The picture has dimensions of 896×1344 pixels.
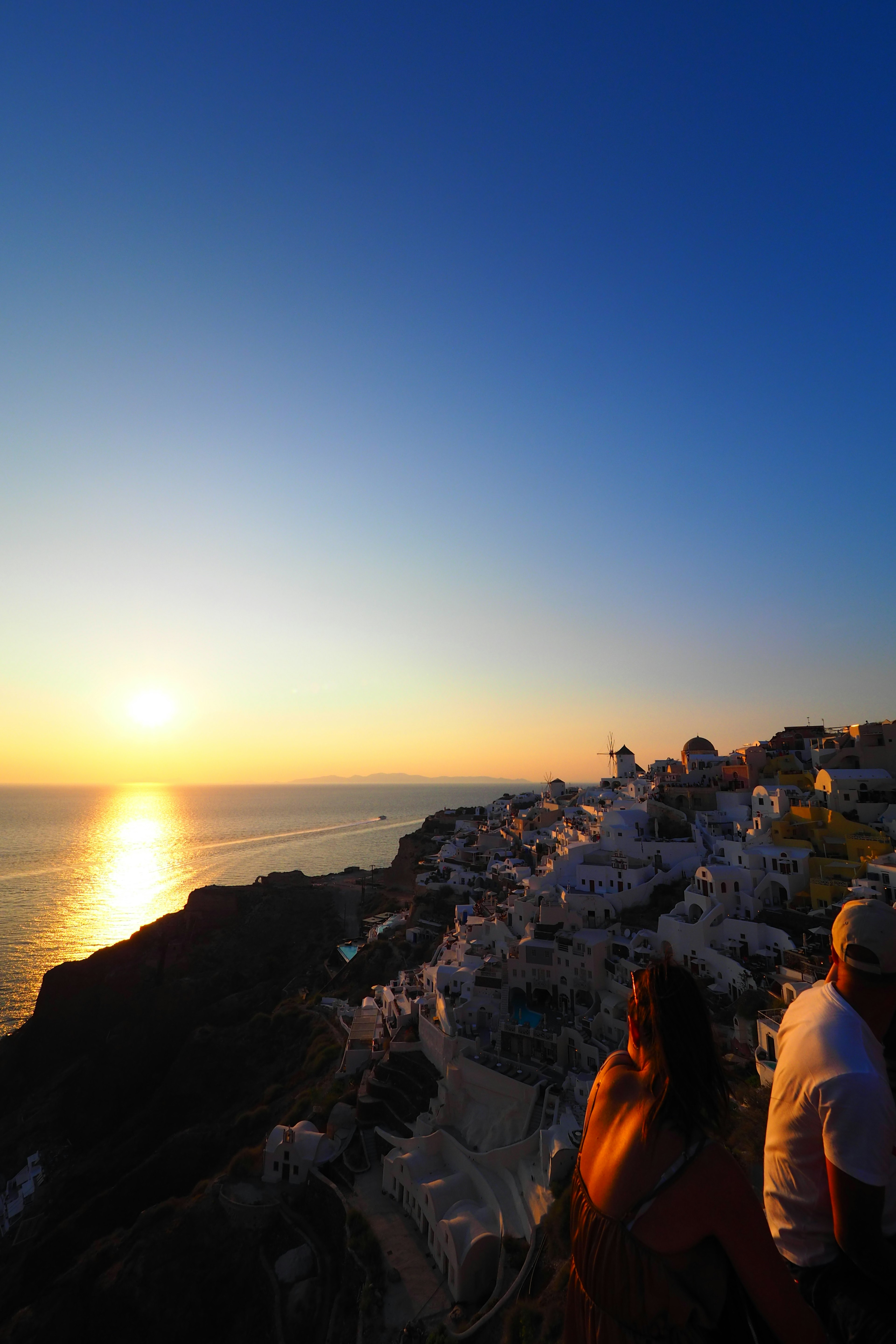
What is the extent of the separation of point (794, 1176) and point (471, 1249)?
15.9m

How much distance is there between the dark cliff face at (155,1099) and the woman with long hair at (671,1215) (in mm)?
22062

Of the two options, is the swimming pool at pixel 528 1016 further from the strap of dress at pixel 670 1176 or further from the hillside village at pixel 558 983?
the strap of dress at pixel 670 1176

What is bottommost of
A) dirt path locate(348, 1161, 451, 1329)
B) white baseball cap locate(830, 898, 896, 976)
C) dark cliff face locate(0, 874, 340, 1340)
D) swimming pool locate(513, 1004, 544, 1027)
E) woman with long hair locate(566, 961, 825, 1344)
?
dark cliff face locate(0, 874, 340, 1340)

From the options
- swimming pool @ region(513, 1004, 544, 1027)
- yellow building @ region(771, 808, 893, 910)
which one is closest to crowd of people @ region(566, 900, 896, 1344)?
swimming pool @ region(513, 1004, 544, 1027)

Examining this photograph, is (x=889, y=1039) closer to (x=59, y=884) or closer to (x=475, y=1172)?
(x=475, y=1172)

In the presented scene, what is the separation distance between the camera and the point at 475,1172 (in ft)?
55.0

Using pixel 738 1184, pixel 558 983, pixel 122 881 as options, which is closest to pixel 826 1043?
pixel 738 1184

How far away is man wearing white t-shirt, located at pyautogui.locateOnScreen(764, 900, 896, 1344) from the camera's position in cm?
212

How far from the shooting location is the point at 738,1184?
1.91 m

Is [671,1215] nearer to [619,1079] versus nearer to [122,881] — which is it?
[619,1079]

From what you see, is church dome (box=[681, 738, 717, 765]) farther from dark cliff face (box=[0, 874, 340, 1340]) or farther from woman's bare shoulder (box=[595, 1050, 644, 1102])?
woman's bare shoulder (box=[595, 1050, 644, 1102])

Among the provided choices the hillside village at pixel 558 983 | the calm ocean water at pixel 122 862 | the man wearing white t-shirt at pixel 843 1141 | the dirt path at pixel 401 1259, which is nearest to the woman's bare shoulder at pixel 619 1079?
the man wearing white t-shirt at pixel 843 1141

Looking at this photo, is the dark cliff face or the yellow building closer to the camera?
the dark cliff face

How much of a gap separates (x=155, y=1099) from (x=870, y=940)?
1440 inches
